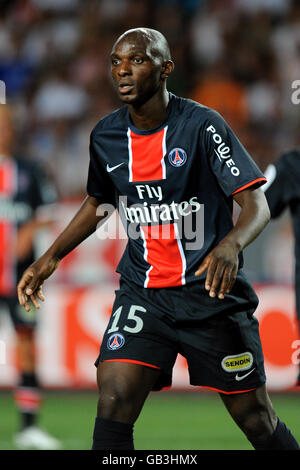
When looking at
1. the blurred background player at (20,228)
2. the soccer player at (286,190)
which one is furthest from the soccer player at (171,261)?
the blurred background player at (20,228)

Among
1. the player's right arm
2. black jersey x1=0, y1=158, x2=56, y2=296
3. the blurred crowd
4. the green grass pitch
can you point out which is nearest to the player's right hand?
the player's right arm

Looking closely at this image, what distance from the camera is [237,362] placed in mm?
4031

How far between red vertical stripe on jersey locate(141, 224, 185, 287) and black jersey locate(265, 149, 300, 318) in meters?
1.12

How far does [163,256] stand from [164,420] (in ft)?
12.3

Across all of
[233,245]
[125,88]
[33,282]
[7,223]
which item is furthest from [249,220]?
[7,223]

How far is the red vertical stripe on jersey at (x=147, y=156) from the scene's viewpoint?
4.10m

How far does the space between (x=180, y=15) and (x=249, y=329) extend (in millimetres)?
8697

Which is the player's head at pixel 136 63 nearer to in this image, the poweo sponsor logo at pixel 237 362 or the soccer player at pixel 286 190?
the poweo sponsor logo at pixel 237 362

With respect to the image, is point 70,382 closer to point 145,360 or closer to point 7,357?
point 7,357

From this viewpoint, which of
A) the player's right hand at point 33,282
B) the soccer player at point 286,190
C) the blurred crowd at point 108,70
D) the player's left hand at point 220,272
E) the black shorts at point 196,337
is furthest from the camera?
the blurred crowd at point 108,70

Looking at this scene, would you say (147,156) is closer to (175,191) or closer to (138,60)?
(175,191)

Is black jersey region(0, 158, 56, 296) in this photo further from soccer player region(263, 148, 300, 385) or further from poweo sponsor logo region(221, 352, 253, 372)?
poweo sponsor logo region(221, 352, 253, 372)

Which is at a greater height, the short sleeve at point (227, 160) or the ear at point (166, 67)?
the ear at point (166, 67)

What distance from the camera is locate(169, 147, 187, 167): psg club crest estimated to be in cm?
406
